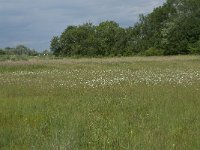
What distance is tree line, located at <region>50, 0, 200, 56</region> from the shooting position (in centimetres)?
7370

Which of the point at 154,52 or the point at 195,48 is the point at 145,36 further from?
the point at 195,48

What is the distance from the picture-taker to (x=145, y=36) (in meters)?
81.7

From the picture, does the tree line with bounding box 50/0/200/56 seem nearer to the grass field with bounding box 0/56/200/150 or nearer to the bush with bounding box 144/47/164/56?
the bush with bounding box 144/47/164/56

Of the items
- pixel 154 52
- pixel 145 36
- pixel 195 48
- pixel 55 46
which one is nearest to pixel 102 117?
pixel 195 48

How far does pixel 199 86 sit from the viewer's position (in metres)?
16.2

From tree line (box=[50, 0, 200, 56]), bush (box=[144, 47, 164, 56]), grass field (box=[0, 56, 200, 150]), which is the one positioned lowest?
grass field (box=[0, 56, 200, 150])

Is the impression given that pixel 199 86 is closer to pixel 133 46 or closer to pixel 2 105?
pixel 2 105

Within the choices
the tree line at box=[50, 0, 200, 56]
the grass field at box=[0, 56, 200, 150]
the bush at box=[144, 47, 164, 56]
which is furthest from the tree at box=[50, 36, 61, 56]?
the grass field at box=[0, 56, 200, 150]

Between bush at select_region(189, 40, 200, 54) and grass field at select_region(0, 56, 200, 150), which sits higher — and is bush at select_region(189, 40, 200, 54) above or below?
above

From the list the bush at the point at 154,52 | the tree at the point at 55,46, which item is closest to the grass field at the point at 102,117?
the bush at the point at 154,52

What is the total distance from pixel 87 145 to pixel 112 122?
75.7 inches

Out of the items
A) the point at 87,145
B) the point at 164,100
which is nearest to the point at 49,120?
the point at 87,145

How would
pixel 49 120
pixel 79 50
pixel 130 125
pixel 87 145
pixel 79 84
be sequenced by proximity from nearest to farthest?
pixel 87 145
pixel 130 125
pixel 49 120
pixel 79 84
pixel 79 50

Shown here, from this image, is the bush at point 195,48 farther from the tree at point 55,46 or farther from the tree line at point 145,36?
the tree at point 55,46
